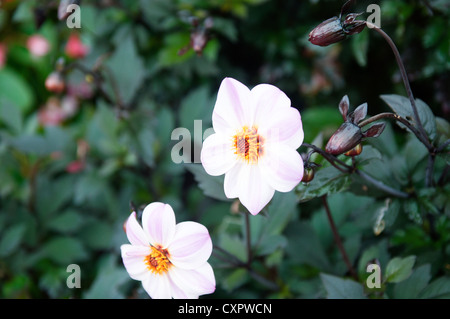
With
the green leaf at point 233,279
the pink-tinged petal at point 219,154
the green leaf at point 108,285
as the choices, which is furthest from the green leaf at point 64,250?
the pink-tinged petal at point 219,154

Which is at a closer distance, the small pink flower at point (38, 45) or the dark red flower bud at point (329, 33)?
the dark red flower bud at point (329, 33)

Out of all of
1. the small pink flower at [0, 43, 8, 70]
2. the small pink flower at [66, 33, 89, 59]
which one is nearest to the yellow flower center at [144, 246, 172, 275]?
the small pink flower at [66, 33, 89, 59]

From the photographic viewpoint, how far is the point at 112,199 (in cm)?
144

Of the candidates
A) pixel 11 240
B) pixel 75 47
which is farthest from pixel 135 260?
pixel 75 47

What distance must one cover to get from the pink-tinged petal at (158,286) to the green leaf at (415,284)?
1.46 feet

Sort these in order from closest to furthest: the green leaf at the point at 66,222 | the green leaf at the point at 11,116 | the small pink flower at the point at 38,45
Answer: the green leaf at the point at 66,222, the green leaf at the point at 11,116, the small pink flower at the point at 38,45

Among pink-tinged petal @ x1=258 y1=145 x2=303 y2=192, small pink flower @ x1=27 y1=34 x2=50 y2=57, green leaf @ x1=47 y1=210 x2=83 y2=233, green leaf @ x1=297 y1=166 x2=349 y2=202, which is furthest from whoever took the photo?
small pink flower @ x1=27 y1=34 x2=50 y2=57

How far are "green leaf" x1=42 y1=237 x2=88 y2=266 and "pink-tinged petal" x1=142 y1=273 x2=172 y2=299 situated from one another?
713 mm

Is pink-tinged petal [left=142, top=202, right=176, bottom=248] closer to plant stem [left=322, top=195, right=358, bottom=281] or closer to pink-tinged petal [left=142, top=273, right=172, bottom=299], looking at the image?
pink-tinged petal [left=142, top=273, right=172, bottom=299]

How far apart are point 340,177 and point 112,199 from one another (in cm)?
85

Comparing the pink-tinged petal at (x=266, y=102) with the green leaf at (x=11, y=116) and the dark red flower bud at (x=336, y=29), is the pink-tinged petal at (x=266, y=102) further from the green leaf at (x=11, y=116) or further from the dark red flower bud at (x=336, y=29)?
the green leaf at (x=11, y=116)

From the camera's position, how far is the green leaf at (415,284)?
2.81ft

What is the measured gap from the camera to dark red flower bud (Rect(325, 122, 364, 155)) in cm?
64
